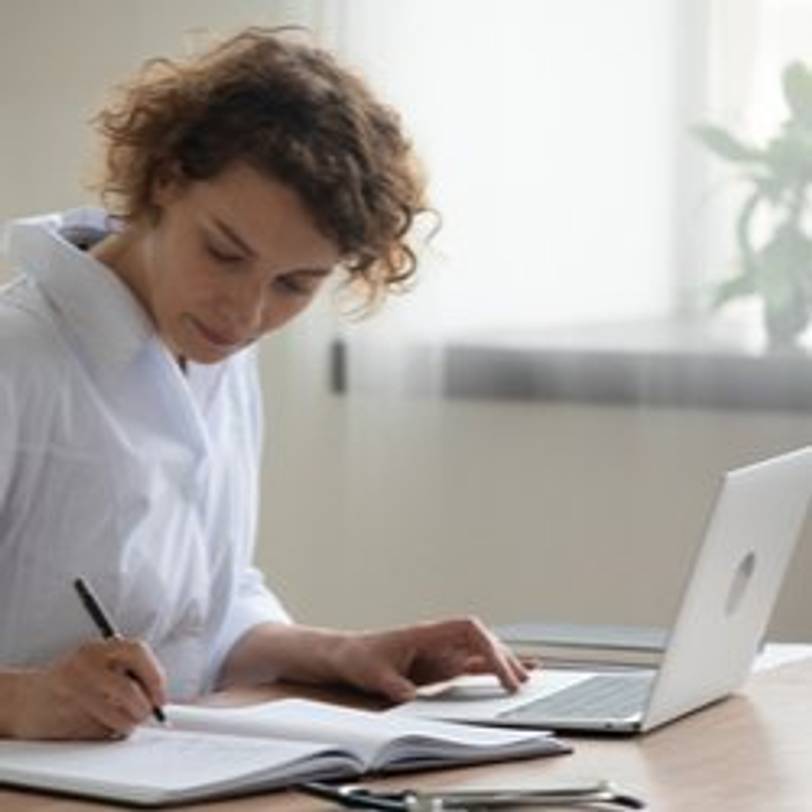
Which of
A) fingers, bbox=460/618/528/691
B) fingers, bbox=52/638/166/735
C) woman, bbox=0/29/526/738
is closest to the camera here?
fingers, bbox=52/638/166/735

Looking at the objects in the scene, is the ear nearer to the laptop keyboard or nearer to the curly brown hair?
the curly brown hair

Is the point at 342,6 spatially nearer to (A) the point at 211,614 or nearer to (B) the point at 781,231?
(B) the point at 781,231

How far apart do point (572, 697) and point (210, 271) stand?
0.51 m

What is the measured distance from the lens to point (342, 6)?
4039mm

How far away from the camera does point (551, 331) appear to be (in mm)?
3994

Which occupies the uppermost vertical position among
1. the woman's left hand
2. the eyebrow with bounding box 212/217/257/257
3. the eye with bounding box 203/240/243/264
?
the eyebrow with bounding box 212/217/257/257

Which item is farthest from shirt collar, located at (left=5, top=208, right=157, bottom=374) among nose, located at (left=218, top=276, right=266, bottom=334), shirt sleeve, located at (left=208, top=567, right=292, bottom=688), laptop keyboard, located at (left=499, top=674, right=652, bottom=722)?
laptop keyboard, located at (left=499, top=674, right=652, bottom=722)

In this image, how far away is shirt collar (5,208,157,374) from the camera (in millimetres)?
2191

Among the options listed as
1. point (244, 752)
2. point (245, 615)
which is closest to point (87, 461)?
point (245, 615)

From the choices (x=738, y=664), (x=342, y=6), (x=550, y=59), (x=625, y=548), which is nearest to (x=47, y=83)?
(x=342, y=6)

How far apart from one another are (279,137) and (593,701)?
577mm

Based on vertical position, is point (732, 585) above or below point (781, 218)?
below

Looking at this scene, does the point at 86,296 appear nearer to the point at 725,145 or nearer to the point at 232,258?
the point at 232,258

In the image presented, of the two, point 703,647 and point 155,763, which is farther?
point 703,647
